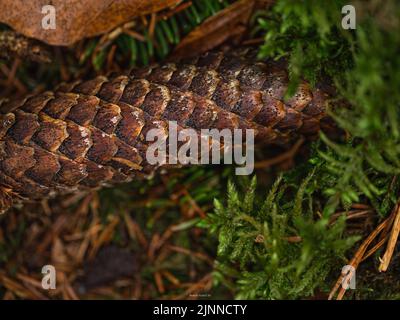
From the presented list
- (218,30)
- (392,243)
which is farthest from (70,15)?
(392,243)

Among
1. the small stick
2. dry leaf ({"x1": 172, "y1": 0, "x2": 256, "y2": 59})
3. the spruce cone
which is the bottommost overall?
the small stick

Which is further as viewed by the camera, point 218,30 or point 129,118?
point 218,30

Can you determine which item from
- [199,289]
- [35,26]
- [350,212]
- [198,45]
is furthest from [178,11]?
[199,289]

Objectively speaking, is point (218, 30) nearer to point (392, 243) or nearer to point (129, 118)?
point (129, 118)

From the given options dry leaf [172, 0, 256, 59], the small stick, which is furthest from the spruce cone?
the small stick

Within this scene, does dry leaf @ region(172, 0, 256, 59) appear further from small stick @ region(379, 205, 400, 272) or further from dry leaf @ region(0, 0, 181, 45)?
small stick @ region(379, 205, 400, 272)

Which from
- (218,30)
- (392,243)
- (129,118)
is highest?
(218,30)
